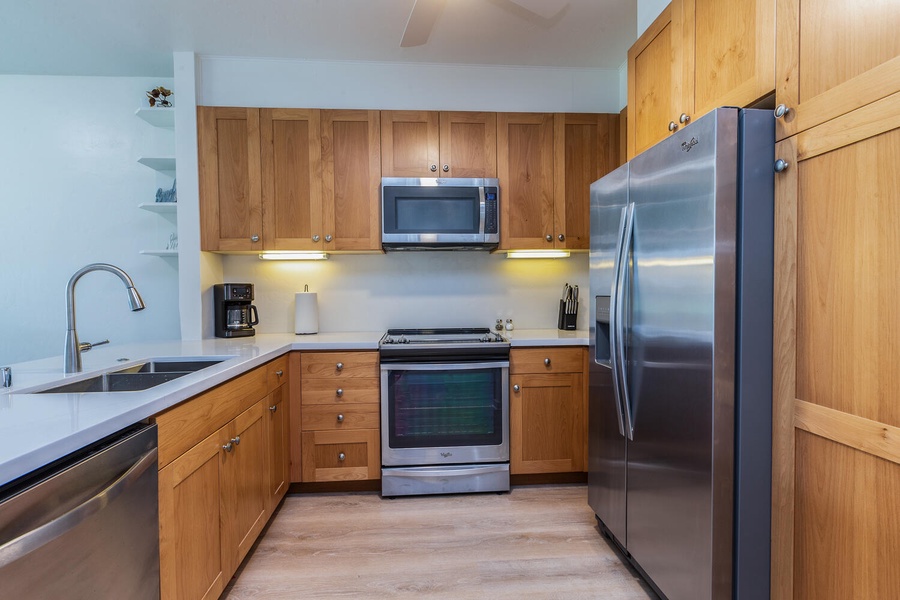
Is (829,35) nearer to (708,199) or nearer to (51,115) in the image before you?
(708,199)

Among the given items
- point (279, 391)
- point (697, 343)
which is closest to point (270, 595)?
point (279, 391)

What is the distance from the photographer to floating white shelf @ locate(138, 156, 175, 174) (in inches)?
106

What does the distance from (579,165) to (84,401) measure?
2759mm

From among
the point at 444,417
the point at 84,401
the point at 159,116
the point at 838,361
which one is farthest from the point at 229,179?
the point at 838,361

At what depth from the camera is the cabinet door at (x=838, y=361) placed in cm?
96

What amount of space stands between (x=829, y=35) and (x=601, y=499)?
6.20ft

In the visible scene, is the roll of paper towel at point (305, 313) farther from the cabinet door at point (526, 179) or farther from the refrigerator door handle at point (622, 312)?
the refrigerator door handle at point (622, 312)

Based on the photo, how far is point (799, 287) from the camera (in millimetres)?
1186

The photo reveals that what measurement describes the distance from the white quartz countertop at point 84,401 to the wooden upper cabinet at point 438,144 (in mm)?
1364

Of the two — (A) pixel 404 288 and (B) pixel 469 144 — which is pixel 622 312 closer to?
(B) pixel 469 144

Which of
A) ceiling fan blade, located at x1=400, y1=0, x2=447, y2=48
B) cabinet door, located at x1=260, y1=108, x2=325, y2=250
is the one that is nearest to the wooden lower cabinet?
cabinet door, located at x1=260, y1=108, x2=325, y2=250

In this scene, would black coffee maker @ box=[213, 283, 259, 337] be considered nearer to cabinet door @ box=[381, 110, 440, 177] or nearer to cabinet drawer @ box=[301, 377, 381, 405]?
cabinet drawer @ box=[301, 377, 381, 405]

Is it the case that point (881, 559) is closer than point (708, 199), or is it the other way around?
point (881, 559)

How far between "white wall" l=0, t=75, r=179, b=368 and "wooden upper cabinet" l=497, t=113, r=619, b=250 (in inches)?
91.8
